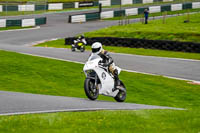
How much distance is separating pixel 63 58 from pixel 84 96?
415 inches

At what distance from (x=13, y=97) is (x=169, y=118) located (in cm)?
420

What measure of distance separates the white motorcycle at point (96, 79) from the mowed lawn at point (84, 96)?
215cm

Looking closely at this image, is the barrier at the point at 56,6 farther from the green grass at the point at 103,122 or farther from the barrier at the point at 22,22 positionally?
the green grass at the point at 103,122

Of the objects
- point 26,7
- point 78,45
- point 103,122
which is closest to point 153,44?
point 78,45

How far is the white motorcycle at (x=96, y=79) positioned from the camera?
1171 centimetres

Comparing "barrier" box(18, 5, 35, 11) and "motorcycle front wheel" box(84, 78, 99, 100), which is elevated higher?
"barrier" box(18, 5, 35, 11)

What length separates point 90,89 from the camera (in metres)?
11.8

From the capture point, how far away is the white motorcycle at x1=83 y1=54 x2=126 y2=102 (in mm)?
11711

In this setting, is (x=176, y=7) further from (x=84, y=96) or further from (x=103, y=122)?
(x=103, y=122)

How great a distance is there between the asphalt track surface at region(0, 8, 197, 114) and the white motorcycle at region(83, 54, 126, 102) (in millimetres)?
350

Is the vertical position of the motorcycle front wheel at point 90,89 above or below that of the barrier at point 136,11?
below

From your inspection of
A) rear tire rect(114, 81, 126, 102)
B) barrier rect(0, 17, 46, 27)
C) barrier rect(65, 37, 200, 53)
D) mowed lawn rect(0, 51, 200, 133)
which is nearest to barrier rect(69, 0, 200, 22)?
barrier rect(0, 17, 46, 27)

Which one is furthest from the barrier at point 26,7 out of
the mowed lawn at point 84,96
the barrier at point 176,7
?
the mowed lawn at point 84,96

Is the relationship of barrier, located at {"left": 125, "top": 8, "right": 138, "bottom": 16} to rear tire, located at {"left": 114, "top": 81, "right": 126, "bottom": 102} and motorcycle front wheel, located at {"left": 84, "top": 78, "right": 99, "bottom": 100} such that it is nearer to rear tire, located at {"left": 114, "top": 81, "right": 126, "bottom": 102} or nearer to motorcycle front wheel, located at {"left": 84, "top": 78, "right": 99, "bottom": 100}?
rear tire, located at {"left": 114, "top": 81, "right": 126, "bottom": 102}
